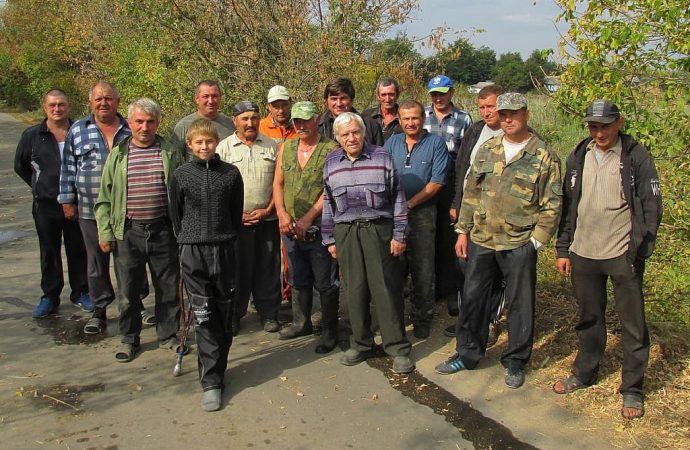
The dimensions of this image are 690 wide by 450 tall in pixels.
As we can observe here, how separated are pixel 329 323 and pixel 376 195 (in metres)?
1.21

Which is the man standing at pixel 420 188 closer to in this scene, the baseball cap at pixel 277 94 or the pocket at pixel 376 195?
the pocket at pixel 376 195

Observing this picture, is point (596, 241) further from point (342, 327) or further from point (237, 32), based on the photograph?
point (237, 32)

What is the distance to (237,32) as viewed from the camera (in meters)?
10.5

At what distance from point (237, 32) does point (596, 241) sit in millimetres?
8108

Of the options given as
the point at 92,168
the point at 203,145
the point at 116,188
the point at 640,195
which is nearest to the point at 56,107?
the point at 92,168

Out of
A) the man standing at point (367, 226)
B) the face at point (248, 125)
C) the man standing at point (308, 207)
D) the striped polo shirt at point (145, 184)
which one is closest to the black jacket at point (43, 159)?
the striped polo shirt at point (145, 184)

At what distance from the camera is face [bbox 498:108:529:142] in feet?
13.5

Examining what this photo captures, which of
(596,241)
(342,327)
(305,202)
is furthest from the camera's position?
(342,327)

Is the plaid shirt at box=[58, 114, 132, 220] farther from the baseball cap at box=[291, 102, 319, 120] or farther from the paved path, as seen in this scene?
the baseball cap at box=[291, 102, 319, 120]

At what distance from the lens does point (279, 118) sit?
18.4 ft

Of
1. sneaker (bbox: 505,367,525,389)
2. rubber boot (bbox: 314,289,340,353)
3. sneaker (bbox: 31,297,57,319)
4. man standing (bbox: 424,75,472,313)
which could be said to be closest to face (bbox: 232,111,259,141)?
rubber boot (bbox: 314,289,340,353)

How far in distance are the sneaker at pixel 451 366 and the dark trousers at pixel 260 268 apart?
1672 millimetres

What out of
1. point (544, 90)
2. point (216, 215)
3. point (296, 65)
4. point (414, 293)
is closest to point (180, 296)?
point (216, 215)

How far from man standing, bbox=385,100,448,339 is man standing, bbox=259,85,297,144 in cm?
96
